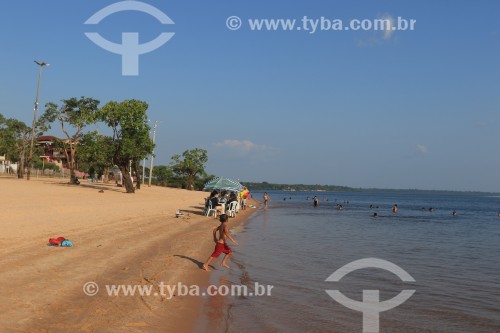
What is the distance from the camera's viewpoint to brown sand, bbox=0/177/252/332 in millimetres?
6715

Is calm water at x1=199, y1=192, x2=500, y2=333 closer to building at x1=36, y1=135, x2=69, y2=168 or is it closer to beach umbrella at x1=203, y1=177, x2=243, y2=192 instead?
beach umbrella at x1=203, y1=177, x2=243, y2=192

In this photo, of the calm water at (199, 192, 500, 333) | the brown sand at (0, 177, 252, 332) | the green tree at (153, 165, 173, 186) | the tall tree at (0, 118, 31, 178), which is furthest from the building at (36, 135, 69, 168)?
the calm water at (199, 192, 500, 333)

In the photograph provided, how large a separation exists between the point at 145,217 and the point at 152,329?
17.1m

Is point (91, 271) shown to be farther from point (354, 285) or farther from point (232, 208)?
point (232, 208)

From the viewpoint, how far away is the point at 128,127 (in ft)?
133

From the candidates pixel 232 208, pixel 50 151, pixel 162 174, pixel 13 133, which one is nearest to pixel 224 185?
pixel 232 208

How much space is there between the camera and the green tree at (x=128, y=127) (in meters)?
40.1

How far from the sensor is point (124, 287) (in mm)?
8766

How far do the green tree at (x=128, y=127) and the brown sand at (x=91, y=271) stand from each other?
70.0 ft

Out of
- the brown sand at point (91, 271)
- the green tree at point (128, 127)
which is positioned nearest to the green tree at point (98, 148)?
the green tree at point (128, 127)

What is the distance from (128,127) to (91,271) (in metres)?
32.3

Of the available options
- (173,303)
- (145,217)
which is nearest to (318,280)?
(173,303)

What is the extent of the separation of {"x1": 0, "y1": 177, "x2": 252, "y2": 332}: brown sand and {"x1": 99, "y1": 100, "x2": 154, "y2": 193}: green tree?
21.3m

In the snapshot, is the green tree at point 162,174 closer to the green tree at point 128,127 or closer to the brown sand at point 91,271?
the green tree at point 128,127
